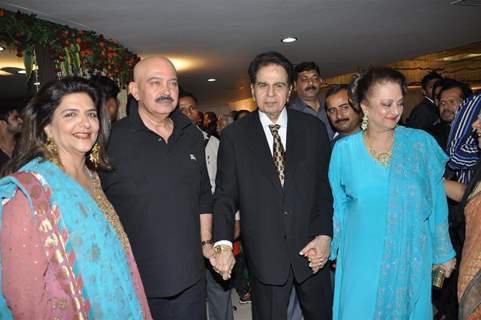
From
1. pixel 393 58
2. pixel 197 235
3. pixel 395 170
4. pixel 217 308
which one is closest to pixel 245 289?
pixel 217 308

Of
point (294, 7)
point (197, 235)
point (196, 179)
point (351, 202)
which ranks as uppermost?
point (294, 7)

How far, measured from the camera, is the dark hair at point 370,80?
2.18m

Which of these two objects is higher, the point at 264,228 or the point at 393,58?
the point at 393,58

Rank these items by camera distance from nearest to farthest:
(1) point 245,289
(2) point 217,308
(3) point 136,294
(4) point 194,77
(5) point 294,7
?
(3) point 136,294, (2) point 217,308, (1) point 245,289, (5) point 294,7, (4) point 194,77

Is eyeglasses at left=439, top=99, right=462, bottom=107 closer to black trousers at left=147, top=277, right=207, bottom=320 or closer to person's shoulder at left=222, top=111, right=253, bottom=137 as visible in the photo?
person's shoulder at left=222, top=111, right=253, bottom=137

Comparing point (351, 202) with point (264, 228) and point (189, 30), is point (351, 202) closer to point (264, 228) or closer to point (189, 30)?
point (264, 228)

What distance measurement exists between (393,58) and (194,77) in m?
4.36

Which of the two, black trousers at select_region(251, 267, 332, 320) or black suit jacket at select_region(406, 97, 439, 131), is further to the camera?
black suit jacket at select_region(406, 97, 439, 131)

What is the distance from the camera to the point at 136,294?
178 cm

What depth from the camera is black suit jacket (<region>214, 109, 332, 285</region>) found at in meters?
2.18

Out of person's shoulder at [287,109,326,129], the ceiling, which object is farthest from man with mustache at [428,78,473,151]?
person's shoulder at [287,109,326,129]

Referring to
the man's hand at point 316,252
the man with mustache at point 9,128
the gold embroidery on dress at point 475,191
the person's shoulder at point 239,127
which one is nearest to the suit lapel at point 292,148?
the person's shoulder at point 239,127

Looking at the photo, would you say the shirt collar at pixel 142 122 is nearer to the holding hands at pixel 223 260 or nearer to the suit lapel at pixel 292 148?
the suit lapel at pixel 292 148

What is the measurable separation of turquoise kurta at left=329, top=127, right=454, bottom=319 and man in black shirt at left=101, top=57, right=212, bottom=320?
0.84 meters
